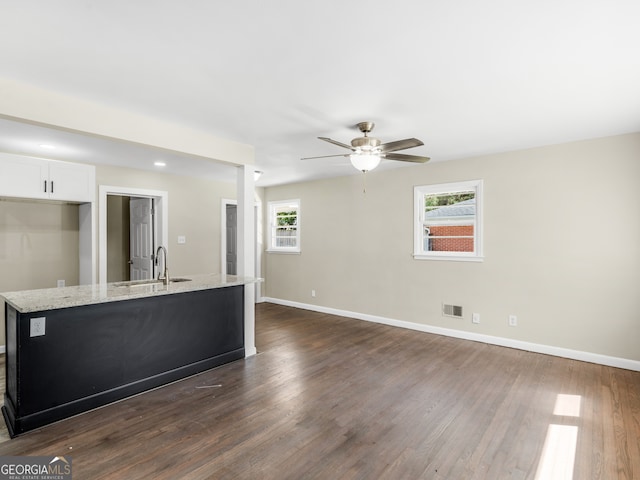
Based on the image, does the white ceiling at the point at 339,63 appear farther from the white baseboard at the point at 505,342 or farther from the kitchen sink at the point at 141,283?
the white baseboard at the point at 505,342

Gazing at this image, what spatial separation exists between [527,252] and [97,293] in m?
4.61

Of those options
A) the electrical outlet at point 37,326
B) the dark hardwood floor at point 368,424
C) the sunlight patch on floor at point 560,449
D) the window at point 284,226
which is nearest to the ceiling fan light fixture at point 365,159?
the dark hardwood floor at point 368,424

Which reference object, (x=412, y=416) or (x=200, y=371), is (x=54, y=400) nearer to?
(x=200, y=371)

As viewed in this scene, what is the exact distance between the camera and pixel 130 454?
217cm

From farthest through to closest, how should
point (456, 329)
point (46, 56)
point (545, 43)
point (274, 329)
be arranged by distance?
point (274, 329) < point (456, 329) < point (46, 56) < point (545, 43)

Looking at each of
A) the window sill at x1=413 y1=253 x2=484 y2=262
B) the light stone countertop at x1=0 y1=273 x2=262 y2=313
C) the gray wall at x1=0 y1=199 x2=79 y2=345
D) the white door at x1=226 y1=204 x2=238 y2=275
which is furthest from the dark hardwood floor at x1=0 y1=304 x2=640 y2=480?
the white door at x1=226 y1=204 x2=238 y2=275

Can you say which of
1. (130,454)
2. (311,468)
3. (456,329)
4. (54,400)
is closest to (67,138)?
(54,400)

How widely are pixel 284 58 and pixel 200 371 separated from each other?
9.89ft

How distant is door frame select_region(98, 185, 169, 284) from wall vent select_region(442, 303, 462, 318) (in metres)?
4.38

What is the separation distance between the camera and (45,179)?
394 cm

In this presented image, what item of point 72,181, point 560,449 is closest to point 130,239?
point 72,181

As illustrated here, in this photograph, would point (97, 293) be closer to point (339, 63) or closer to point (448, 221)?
point (339, 63)

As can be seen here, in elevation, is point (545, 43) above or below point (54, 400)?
above

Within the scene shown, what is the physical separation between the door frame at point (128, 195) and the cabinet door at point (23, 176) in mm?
763
